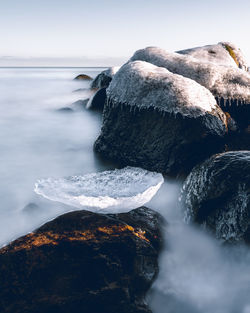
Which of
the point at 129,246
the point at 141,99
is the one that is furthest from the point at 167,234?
the point at 141,99

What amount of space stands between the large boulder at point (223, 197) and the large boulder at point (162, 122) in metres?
0.86

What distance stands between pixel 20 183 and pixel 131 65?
3.20m

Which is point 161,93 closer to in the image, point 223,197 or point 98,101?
point 223,197

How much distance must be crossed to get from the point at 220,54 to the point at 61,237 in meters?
9.29

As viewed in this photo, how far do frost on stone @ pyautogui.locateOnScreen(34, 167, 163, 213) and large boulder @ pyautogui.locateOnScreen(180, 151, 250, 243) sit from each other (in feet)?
2.40

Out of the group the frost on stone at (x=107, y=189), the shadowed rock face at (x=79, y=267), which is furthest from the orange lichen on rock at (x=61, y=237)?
the frost on stone at (x=107, y=189)

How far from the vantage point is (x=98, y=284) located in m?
2.53

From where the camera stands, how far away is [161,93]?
488cm

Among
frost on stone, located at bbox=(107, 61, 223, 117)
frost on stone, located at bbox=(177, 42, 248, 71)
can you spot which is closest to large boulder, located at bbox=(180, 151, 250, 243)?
frost on stone, located at bbox=(107, 61, 223, 117)

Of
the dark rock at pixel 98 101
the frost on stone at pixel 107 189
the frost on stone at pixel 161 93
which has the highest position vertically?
the frost on stone at pixel 161 93

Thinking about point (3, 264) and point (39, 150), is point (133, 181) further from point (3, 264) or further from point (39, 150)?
point (39, 150)

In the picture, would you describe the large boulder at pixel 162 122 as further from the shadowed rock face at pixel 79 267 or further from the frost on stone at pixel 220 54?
the frost on stone at pixel 220 54

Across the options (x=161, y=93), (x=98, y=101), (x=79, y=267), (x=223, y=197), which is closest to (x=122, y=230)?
(x=79, y=267)

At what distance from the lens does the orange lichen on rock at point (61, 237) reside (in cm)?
276
